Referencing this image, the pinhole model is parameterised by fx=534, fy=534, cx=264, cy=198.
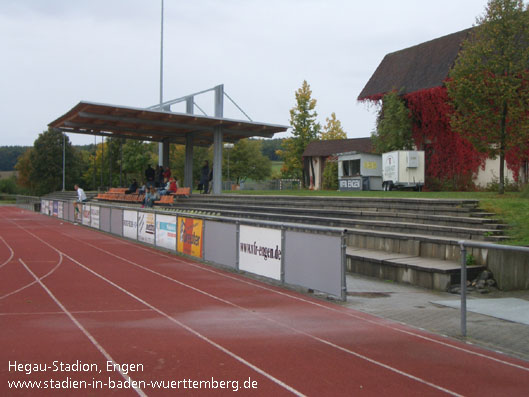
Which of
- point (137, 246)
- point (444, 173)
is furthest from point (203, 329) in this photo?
point (444, 173)

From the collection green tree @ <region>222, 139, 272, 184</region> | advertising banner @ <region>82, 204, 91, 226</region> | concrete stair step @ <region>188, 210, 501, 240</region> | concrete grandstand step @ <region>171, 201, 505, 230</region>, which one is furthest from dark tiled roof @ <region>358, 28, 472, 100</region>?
green tree @ <region>222, 139, 272, 184</region>

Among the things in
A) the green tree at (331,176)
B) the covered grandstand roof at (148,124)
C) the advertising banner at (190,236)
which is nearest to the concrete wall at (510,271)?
the advertising banner at (190,236)

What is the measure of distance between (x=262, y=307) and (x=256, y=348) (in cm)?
263

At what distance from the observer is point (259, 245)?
40.0 ft

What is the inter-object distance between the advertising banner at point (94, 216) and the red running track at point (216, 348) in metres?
14.9

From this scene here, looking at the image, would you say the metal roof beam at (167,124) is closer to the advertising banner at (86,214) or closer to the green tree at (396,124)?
the advertising banner at (86,214)

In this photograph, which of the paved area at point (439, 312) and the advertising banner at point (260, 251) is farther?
the advertising banner at point (260, 251)

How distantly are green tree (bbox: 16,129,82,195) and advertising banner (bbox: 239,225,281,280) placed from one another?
80.0 meters

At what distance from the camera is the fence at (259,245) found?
32.6 ft

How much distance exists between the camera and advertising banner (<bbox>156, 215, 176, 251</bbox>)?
55.9ft

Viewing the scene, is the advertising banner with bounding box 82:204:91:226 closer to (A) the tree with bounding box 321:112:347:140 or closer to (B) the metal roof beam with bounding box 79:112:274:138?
(B) the metal roof beam with bounding box 79:112:274:138

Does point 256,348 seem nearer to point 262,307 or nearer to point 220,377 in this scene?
point 220,377

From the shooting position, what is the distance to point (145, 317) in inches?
327

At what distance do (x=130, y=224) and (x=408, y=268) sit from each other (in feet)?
Result: 41.5
